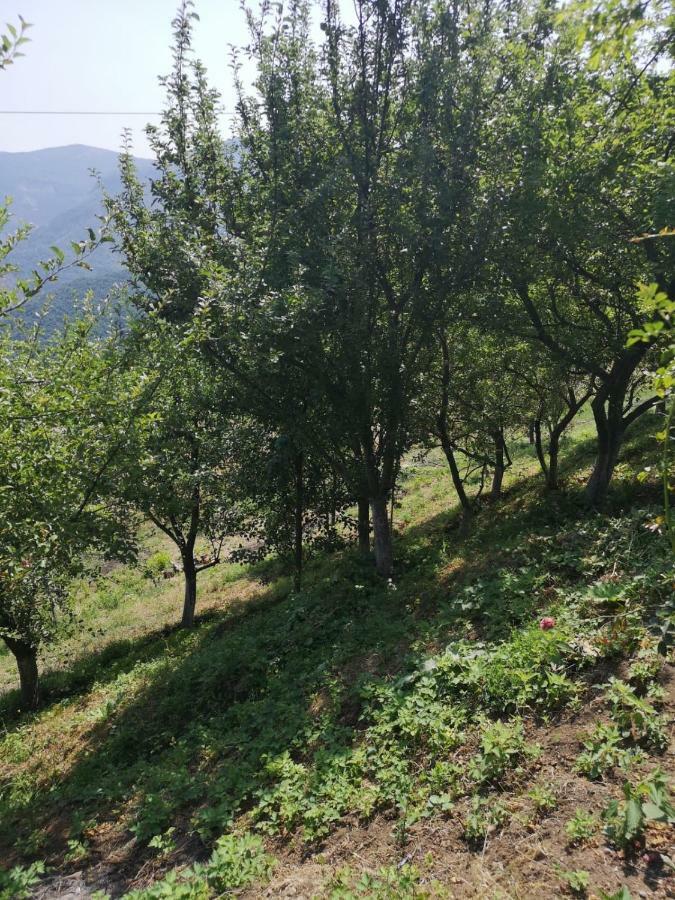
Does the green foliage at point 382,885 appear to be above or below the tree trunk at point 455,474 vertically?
below

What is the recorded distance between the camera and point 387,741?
5254 millimetres

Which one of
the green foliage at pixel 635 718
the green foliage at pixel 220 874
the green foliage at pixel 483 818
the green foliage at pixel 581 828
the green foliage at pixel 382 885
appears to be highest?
the green foliage at pixel 635 718

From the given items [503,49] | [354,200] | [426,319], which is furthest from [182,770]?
[503,49]

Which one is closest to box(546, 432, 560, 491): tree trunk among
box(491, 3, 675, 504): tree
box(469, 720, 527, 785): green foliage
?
box(491, 3, 675, 504): tree

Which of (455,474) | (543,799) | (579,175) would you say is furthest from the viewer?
(455,474)

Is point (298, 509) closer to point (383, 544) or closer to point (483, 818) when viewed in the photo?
point (383, 544)

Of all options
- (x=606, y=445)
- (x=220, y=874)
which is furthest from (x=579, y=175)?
(x=220, y=874)

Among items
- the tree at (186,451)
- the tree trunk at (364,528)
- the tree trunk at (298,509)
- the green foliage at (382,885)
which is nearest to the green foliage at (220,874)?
the green foliage at (382,885)

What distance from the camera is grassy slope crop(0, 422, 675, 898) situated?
12.8 feet

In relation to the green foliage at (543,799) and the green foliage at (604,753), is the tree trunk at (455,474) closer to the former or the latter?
the green foliage at (604,753)

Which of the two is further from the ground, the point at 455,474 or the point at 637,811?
the point at 455,474

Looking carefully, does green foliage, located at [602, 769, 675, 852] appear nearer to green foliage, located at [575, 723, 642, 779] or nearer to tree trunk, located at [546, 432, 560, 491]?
green foliage, located at [575, 723, 642, 779]

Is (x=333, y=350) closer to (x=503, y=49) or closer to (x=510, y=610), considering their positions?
(x=510, y=610)

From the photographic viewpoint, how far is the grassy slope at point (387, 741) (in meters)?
3.90
